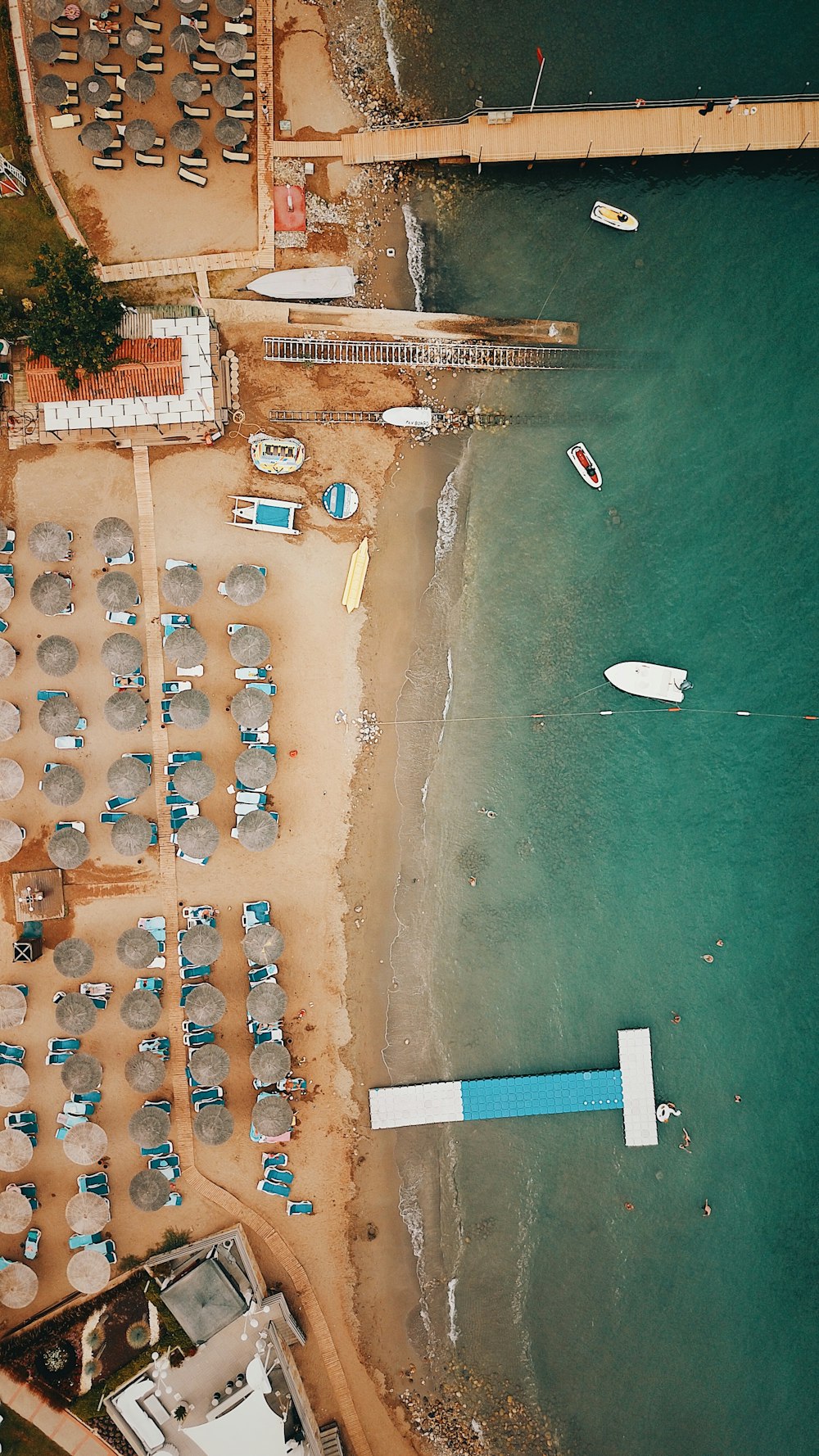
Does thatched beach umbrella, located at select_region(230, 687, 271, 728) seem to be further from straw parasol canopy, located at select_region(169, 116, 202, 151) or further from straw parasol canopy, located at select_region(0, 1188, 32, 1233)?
straw parasol canopy, located at select_region(169, 116, 202, 151)

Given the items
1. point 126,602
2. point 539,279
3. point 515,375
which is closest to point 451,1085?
point 126,602

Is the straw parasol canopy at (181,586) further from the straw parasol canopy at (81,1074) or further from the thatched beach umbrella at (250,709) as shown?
the straw parasol canopy at (81,1074)

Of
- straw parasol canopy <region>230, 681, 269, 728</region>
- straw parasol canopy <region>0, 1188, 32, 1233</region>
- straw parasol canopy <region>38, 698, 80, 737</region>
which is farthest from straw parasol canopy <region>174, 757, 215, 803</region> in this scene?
straw parasol canopy <region>0, 1188, 32, 1233</region>

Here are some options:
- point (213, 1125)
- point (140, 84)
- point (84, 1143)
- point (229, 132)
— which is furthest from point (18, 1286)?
point (140, 84)

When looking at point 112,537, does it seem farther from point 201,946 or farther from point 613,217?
point 613,217

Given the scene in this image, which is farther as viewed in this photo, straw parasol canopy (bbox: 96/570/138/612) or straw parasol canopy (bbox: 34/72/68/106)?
straw parasol canopy (bbox: 96/570/138/612)

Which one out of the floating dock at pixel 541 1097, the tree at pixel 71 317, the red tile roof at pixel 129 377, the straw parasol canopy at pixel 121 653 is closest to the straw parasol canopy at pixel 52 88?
the straw parasol canopy at pixel 121 653
